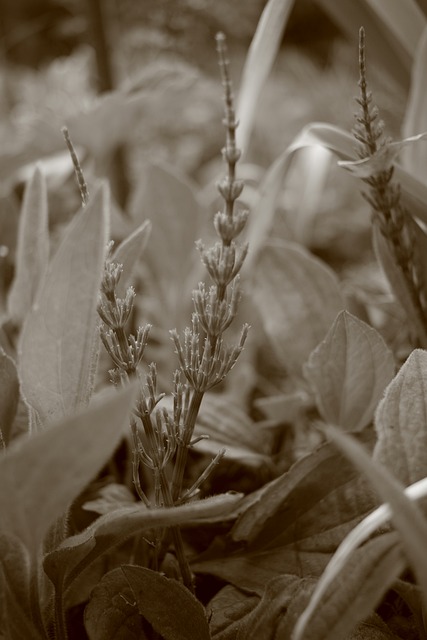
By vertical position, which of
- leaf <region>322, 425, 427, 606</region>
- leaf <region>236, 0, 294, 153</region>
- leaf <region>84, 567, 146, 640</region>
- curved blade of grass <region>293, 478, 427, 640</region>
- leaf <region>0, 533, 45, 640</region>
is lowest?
leaf <region>84, 567, 146, 640</region>

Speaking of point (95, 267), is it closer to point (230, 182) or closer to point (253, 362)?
point (230, 182)

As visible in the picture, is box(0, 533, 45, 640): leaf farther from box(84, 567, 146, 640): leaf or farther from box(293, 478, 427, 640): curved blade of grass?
box(293, 478, 427, 640): curved blade of grass

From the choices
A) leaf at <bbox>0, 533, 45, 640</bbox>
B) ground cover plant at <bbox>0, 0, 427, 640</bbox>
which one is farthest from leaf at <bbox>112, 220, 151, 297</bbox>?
leaf at <bbox>0, 533, 45, 640</bbox>

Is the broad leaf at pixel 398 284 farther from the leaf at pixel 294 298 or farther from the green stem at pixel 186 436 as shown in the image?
the green stem at pixel 186 436

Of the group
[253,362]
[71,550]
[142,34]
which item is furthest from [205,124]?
[71,550]

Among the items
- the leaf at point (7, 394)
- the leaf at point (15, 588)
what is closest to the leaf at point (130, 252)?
the leaf at point (7, 394)

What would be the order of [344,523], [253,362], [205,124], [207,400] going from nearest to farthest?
[344,523]
[207,400]
[253,362]
[205,124]
